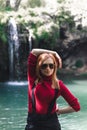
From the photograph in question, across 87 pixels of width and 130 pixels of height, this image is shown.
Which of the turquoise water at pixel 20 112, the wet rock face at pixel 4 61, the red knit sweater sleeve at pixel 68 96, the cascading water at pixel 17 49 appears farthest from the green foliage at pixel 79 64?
the red knit sweater sleeve at pixel 68 96

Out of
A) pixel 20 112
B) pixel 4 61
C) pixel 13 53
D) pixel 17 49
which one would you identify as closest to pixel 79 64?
pixel 17 49

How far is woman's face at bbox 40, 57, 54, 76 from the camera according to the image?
2986 millimetres

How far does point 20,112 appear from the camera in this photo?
502 inches

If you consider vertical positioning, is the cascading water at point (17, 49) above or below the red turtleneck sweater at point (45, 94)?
below

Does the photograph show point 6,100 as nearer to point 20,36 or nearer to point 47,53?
point 20,36

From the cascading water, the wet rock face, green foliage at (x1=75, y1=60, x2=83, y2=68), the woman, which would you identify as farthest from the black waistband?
green foliage at (x1=75, y1=60, x2=83, y2=68)

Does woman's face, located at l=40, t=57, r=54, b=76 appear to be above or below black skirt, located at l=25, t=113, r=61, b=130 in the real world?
above

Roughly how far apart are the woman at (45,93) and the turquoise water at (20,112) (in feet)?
23.5

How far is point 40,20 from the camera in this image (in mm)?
21734

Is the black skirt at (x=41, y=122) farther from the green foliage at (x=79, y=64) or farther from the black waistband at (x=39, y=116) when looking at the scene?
the green foliage at (x=79, y=64)

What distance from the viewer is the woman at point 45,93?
2973 millimetres

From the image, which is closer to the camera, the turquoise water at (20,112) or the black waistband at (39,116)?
the black waistband at (39,116)

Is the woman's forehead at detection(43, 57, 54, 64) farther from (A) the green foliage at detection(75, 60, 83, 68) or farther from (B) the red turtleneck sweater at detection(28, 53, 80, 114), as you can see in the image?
(A) the green foliage at detection(75, 60, 83, 68)

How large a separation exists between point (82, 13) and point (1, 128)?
10208 millimetres
